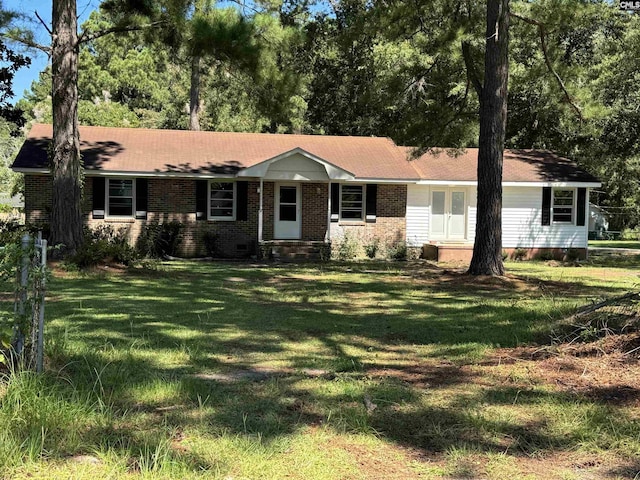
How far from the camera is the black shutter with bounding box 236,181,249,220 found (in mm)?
19422

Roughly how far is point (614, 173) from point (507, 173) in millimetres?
19888

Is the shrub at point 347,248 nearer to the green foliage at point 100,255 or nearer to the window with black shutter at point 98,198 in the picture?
the green foliage at point 100,255

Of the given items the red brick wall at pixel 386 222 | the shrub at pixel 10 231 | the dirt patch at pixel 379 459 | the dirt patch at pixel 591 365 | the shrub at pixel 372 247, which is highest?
the red brick wall at pixel 386 222

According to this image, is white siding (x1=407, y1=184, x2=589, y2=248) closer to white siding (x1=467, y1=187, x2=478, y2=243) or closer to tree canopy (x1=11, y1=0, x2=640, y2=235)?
white siding (x1=467, y1=187, x2=478, y2=243)

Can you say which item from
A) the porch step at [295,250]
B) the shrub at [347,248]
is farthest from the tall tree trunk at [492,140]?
the shrub at [347,248]

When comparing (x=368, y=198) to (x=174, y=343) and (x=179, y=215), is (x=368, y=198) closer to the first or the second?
(x=179, y=215)

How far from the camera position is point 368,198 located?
2022 centimetres

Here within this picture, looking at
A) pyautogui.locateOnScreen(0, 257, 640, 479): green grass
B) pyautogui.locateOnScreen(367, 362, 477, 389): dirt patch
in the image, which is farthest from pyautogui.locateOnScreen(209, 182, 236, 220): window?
pyautogui.locateOnScreen(367, 362, 477, 389): dirt patch

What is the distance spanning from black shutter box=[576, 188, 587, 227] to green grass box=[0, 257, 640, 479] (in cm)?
1368

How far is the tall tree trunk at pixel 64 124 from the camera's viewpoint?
43.8 ft

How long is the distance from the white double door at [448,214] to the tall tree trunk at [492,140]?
8.30m

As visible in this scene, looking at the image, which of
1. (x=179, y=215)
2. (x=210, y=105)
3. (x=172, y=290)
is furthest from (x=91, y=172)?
(x=210, y=105)

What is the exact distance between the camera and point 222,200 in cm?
1950

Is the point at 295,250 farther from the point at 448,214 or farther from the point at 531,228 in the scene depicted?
the point at 531,228
